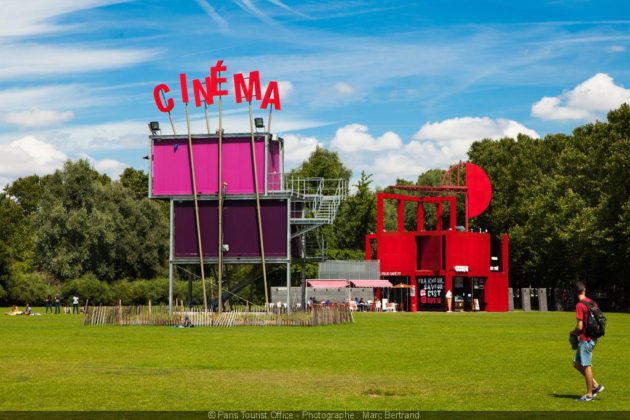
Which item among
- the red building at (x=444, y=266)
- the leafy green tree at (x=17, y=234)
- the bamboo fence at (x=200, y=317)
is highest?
the leafy green tree at (x=17, y=234)

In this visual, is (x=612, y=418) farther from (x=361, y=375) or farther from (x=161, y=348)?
(x=161, y=348)

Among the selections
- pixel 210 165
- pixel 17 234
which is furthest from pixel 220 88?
pixel 17 234

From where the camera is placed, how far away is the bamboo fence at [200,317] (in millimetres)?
54500

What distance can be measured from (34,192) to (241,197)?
100358 mm

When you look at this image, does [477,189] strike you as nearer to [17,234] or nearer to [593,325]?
[17,234]

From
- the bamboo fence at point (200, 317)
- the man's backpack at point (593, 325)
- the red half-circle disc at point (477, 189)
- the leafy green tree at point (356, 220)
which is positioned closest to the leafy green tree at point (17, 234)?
the leafy green tree at point (356, 220)

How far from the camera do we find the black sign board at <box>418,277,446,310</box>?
93625 mm

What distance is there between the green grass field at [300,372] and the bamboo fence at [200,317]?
33.9 feet

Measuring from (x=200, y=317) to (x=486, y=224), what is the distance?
73081 mm

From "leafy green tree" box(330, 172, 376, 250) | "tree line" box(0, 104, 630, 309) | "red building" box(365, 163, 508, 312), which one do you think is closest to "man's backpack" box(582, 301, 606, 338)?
"tree line" box(0, 104, 630, 309)

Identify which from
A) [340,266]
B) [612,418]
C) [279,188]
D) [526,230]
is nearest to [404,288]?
[340,266]

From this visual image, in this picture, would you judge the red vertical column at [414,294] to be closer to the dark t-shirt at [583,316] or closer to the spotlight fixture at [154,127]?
the spotlight fixture at [154,127]

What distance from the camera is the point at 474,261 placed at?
9444 centimetres

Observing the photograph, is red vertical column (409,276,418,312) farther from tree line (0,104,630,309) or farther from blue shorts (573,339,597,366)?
blue shorts (573,339,597,366)
